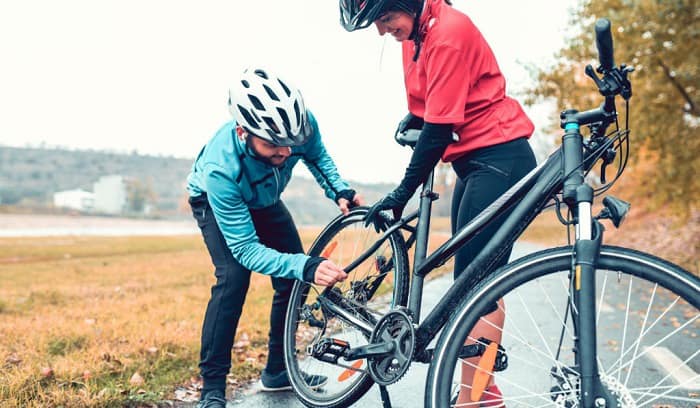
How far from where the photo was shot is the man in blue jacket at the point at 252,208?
3.11 meters

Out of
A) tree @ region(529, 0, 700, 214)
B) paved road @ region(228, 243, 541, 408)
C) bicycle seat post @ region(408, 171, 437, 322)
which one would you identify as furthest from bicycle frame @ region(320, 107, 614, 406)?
tree @ region(529, 0, 700, 214)

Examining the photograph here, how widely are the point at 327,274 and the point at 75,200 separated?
108 meters

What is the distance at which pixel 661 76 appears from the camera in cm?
1138

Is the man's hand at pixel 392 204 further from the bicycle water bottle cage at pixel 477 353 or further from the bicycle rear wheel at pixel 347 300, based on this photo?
the bicycle water bottle cage at pixel 477 353

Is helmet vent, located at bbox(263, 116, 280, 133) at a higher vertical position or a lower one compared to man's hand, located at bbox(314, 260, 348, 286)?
higher

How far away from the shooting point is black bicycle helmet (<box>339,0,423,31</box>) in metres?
2.71

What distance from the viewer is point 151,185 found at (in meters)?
113

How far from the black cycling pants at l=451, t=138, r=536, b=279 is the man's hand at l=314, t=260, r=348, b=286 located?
1.88 feet

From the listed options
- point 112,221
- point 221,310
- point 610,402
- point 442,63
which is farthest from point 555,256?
point 112,221

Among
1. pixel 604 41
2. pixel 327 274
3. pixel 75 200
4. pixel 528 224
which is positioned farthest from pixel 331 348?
pixel 75 200

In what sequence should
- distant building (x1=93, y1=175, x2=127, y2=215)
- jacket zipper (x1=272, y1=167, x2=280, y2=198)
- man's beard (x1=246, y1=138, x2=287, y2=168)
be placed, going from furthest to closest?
distant building (x1=93, y1=175, x2=127, y2=215)
jacket zipper (x1=272, y1=167, x2=280, y2=198)
man's beard (x1=246, y1=138, x2=287, y2=168)

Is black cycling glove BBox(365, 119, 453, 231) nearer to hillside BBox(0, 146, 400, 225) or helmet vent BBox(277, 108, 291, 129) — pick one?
helmet vent BBox(277, 108, 291, 129)

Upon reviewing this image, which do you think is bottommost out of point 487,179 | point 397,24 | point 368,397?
point 368,397

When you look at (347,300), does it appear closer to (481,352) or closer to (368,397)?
(368,397)
